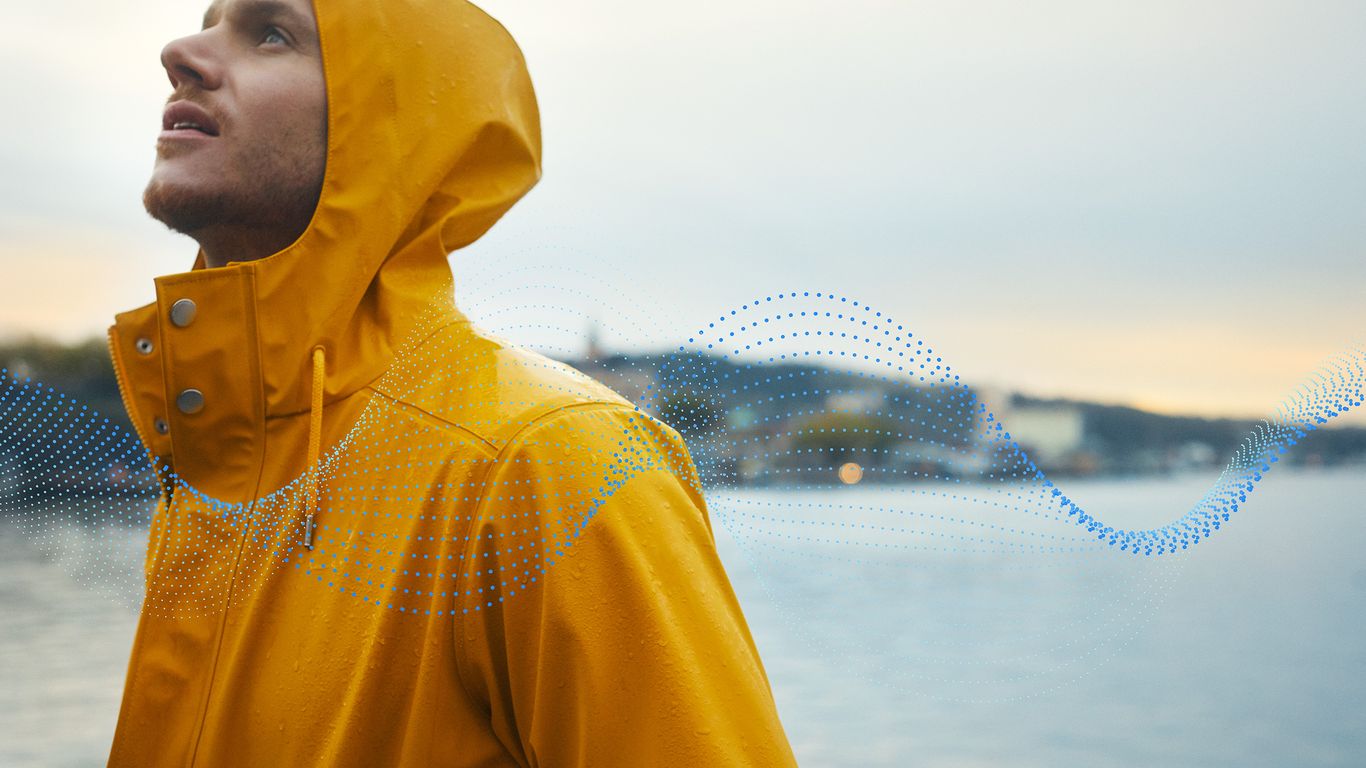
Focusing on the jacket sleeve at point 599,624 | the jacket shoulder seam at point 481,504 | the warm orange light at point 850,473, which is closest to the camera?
the jacket sleeve at point 599,624

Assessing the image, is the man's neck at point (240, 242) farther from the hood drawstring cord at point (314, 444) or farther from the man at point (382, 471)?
the hood drawstring cord at point (314, 444)

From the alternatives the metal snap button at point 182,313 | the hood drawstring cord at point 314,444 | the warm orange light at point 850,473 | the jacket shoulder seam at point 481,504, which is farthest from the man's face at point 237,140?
the warm orange light at point 850,473

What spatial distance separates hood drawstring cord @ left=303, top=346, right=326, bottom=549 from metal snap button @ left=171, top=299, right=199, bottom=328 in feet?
0.78

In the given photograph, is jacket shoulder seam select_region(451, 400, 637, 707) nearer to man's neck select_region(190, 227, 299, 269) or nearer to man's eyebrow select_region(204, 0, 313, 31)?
man's neck select_region(190, 227, 299, 269)

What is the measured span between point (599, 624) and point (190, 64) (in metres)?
1.48

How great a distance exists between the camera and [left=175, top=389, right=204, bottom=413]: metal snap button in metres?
2.00

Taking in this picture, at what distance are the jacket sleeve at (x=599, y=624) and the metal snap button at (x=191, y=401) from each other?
0.73 metres

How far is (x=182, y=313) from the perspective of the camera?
1.99 meters

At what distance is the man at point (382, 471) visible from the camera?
1.56 meters

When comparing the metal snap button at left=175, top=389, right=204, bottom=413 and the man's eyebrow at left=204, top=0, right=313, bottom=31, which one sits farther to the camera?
the man's eyebrow at left=204, top=0, right=313, bottom=31

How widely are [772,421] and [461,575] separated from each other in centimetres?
57

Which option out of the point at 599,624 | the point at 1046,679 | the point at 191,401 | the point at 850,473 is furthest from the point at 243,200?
the point at 1046,679

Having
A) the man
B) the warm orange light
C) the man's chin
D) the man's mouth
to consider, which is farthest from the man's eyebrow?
the warm orange light

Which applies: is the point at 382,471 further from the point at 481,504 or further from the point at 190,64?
the point at 190,64
